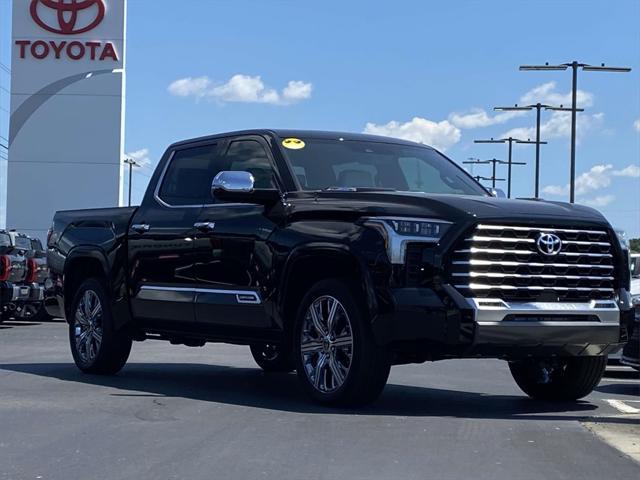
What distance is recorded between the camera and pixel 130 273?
428 inches

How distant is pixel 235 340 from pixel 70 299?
2935mm

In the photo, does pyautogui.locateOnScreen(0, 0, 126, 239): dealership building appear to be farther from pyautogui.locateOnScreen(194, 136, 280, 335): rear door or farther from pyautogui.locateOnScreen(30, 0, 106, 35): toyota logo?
pyautogui.locateOnScreen(194, 136, 280, 335): rear door

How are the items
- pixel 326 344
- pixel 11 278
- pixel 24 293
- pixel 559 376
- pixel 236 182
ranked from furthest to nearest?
pixel 24 293 < pixel 11 278 < pixel 559 376 < pixel 236 182 < pixel 326 344

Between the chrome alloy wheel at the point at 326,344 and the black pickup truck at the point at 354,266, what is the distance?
13 mm

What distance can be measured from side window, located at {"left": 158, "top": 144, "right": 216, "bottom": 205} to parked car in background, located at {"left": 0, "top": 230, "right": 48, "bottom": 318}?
11.9m

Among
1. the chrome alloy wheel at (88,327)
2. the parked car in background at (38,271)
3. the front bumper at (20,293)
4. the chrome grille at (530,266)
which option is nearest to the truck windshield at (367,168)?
the chrome grille at (530,266)

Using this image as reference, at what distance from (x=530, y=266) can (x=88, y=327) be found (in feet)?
16.1

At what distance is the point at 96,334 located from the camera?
11.4 meters

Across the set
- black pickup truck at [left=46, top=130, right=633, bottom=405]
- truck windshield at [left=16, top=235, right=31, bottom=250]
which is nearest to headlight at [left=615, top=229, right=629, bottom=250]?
black pickup truck at [left=46, top=130, right=633, bottom=405]

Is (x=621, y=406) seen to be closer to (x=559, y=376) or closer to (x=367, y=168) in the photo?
(x=559, y=376)

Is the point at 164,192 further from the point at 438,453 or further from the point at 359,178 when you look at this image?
the point at 438,453

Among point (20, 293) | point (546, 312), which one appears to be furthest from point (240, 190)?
point (20, 293)

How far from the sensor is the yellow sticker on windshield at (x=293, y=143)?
970 cm

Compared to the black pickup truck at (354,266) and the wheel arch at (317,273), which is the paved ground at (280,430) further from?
the wheel arch at (317,273)
